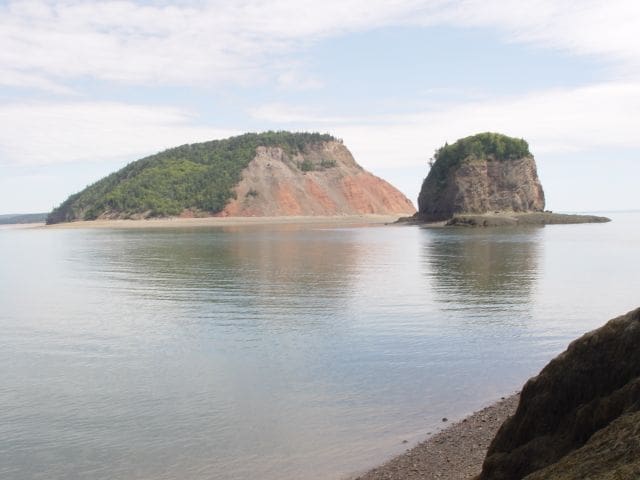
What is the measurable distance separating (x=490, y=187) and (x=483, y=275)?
103 meters

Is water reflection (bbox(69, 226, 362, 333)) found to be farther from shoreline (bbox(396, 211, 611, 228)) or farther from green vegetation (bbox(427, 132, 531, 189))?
green vegetation (bbox(427, 132, 531, 189))

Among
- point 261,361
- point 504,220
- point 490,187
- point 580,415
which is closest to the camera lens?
point 580,415

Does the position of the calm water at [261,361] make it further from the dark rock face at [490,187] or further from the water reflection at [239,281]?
the dark rock face at [490,187]

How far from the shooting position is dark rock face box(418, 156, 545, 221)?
135 meters

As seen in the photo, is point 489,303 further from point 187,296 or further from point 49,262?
point 49,262

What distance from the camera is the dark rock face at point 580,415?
5082 millimetres

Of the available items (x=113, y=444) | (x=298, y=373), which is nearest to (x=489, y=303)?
(x=298, y=373)

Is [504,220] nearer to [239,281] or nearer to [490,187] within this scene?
[490,187]

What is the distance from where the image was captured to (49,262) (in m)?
57.4

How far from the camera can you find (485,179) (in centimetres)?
13762

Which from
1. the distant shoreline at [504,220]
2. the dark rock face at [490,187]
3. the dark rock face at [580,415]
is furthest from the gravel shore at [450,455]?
the dark rock face at [490,187]

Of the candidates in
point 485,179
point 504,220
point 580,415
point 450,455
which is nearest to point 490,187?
point 485,179

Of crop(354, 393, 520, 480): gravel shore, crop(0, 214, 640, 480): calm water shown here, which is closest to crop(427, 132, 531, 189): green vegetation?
crop(0, 214, 640, 480): calm water

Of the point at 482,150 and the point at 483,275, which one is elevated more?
the point at 482,150
